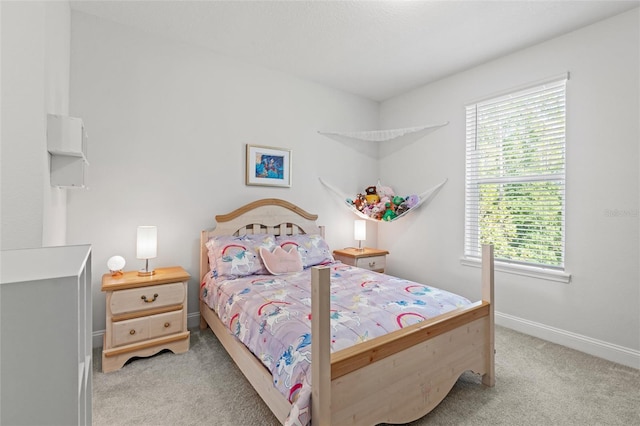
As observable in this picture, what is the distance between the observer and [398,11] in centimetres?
239

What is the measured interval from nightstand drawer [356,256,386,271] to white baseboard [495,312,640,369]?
1.33 meters

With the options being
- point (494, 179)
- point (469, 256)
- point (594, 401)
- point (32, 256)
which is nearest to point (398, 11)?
point (494, 179)

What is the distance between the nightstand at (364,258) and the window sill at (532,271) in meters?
1.03

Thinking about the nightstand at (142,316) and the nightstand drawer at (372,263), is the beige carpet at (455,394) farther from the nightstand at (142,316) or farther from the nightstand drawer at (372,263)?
the nightstand drawer at (372,263)

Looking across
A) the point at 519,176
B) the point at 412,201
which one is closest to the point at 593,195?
the point at 519,176

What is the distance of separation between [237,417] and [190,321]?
1473mm

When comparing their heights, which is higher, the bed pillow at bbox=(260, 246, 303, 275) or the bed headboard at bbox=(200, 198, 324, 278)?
the bed headboard at bbox=(200, 198, 324, 278)

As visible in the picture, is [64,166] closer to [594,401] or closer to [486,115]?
[594,401]

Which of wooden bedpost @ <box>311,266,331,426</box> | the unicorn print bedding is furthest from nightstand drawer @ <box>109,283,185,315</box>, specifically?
wooden bedpost @ <box>311,266,331,426</box>

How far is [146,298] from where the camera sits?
2.28 metres

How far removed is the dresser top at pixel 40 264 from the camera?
444 mm

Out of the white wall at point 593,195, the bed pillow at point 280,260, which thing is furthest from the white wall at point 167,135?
the white wall at point 593,195

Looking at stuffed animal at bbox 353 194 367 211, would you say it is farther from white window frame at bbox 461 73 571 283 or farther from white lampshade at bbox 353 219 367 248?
white window frame at bbox 461 73 571 283

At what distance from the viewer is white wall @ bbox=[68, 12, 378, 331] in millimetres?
2506
